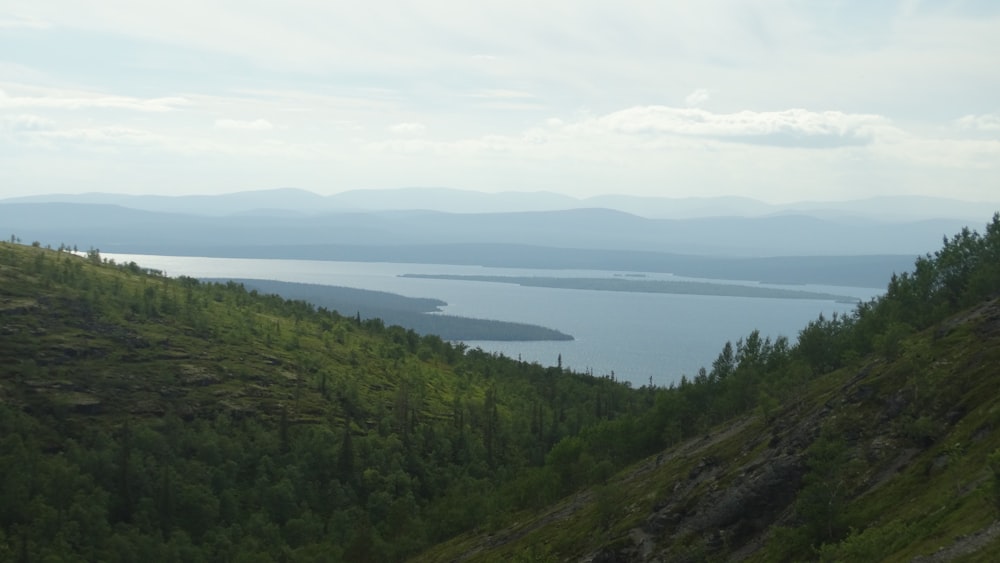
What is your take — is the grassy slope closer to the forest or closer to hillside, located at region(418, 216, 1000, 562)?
hillside, located at region(418, 216, 1000, 562)

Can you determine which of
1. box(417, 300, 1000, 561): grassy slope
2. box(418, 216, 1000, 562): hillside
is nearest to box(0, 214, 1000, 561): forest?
box(418, 216, 1000, 562): hillside

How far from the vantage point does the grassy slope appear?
59.6m

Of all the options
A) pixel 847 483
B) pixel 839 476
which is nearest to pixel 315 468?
pixel 839 476

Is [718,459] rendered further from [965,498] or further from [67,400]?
[67,400]

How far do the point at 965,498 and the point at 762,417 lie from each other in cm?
6257

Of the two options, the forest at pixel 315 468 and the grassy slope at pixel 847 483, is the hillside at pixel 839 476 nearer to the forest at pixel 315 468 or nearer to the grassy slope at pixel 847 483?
the grassy slope at pixel 847 483

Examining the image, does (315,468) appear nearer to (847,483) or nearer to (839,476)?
(839,476)

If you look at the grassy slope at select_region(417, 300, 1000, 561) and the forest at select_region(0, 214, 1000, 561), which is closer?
the grassy slope at select_region(417, 300, 1000, 561)

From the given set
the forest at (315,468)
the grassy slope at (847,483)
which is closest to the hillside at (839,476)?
the grassy slope at (847,483)

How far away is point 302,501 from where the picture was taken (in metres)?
171

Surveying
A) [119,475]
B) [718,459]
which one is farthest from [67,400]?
[718,459]

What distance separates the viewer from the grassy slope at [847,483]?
195 feet

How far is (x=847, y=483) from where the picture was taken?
253 ft

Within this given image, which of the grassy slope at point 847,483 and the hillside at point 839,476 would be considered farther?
the hillside at point 839,476
